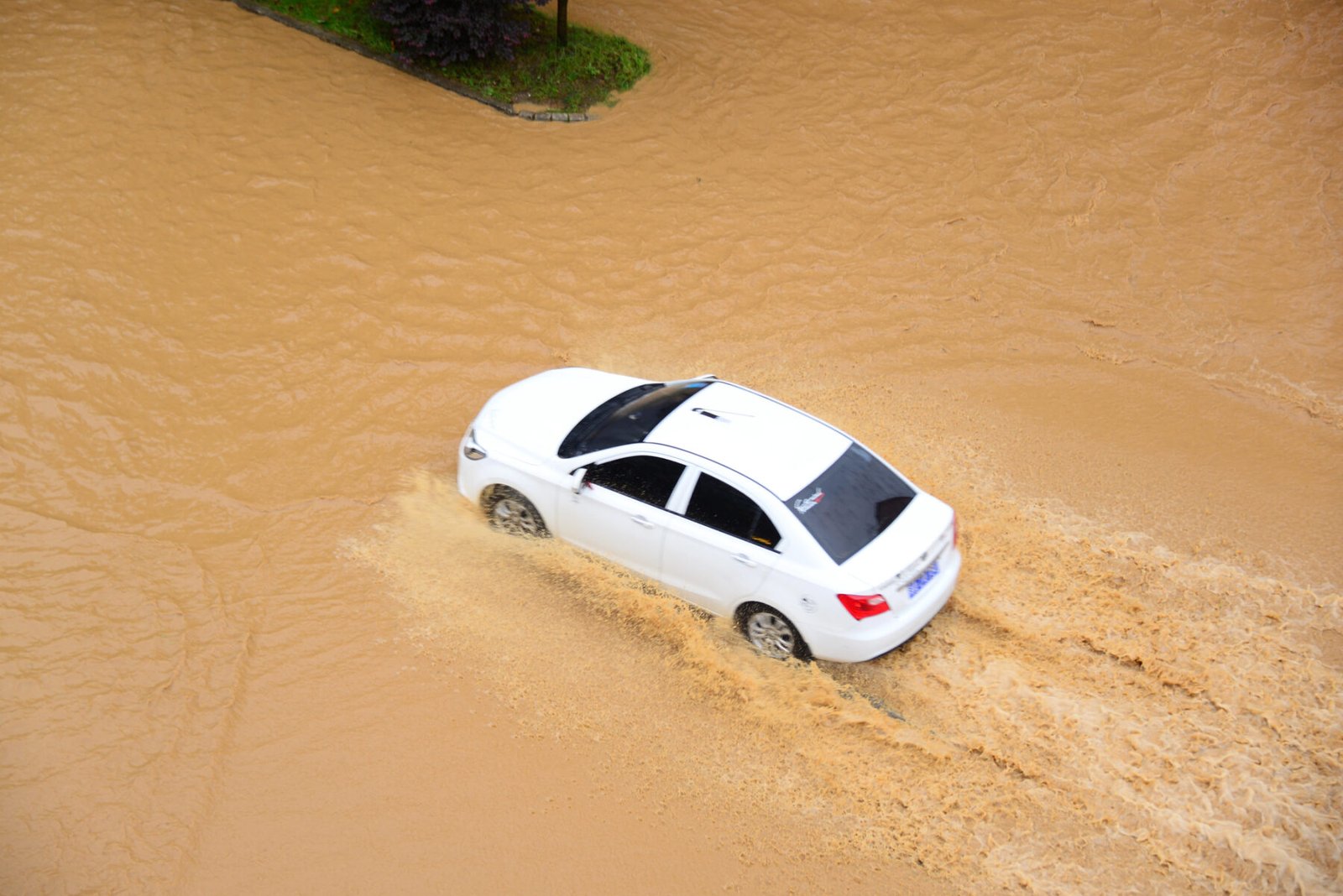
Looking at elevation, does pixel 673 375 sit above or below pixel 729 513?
below

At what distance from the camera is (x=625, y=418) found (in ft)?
26.0

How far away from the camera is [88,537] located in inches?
326

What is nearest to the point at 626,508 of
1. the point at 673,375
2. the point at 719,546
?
the point at 719,546

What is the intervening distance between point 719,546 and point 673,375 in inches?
144

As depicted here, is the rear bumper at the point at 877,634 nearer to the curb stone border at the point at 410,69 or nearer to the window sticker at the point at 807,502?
the window sticker at the point at 807,502

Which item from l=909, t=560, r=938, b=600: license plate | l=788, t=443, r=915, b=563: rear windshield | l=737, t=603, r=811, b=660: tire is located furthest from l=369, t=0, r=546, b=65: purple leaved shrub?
l=909, t=560, r=938, b=600: license plate

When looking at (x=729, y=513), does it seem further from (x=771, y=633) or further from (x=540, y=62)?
(x=540, y=62)

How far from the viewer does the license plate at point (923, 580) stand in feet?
23.0

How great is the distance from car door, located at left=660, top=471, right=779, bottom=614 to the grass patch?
8395mm

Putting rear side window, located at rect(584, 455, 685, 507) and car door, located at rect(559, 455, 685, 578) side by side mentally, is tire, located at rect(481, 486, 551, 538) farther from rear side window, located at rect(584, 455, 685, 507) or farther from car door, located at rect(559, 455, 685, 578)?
rear side window, located at rect(584, 455, 685, 507)

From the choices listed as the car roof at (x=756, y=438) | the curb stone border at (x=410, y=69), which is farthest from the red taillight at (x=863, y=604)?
the curb stone border at (x=410, y=69)

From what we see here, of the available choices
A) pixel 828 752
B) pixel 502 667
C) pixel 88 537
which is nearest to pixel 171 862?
pixel 502 667

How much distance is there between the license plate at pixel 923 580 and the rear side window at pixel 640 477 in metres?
1.79

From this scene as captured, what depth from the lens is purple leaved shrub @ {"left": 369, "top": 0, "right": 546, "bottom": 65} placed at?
1340cm
